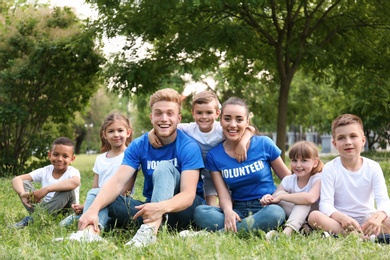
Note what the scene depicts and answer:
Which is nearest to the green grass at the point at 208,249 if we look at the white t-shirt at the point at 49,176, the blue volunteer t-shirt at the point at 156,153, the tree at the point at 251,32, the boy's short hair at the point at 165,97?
the blue volunteer t-shirt at the point at 156,153

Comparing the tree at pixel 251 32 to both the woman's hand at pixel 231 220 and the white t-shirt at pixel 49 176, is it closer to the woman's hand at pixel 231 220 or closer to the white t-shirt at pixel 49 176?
the white t-shirt at pixel 49 176

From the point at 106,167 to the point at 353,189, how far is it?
2286 mm

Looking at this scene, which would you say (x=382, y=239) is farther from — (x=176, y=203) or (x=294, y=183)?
(x=176, y=203)

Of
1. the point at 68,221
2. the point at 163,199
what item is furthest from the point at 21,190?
the point at 163,199

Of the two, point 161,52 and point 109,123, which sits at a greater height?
point 161,52

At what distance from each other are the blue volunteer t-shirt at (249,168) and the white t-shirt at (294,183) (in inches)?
5.8

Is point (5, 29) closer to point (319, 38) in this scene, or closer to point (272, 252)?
point (319, 38)

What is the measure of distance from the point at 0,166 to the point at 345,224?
41.8 feet

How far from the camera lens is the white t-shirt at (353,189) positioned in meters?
4.33

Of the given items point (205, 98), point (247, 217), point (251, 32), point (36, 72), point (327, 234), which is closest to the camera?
point (327, 234)

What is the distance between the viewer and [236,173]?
460cm

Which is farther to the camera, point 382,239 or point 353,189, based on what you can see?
point 353,189

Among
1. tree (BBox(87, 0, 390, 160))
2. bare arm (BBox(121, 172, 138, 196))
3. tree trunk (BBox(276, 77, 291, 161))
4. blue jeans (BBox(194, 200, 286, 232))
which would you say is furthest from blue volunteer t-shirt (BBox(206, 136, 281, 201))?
tree trunk (BBox(276, 77, 291, 161))

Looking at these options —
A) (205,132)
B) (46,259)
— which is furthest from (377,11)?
(46,259)
